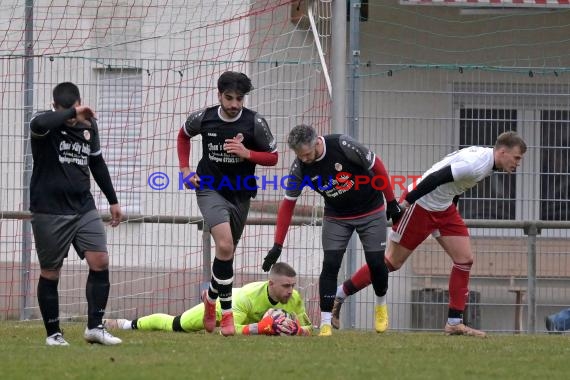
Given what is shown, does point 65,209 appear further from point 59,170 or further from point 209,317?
point 209,317

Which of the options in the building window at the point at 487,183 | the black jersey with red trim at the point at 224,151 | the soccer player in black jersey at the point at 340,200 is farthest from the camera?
the building window at the point at 487,183

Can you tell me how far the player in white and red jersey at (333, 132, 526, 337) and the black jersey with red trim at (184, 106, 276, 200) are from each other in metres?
1.32

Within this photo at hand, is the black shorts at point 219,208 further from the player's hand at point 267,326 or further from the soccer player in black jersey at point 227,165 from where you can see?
the player's hand at point 267,326

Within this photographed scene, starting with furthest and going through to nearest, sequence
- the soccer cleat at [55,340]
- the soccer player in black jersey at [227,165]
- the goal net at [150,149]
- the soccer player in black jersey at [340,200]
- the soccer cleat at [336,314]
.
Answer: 1. the goal net at [150,149]
2. the soccer cleat at [336,314]
3. the soccer player in black jersey at [340,200]
4. the soccer player in black jersey at [227,165]
5. the soccer cleat at [55,340]

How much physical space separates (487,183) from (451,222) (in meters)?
2.88

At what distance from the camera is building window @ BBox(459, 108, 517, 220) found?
14.1 meters

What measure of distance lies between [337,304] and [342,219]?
3.71 ft

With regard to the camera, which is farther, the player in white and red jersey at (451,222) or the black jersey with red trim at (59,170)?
the player in white and red jersey at (451,222)

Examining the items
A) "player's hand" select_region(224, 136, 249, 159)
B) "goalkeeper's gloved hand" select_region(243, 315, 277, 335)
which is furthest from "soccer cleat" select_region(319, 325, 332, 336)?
"player's hand" select_region(224, 136, 249, 159)

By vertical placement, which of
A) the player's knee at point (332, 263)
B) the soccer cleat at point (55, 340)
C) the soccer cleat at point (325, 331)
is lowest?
the soccer cleat at point (325, 331)

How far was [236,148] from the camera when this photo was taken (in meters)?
10.5

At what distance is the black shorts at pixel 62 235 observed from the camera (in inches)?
374

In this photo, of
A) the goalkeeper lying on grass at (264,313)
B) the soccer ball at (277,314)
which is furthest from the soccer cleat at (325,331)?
the soccer ball at (277,314)

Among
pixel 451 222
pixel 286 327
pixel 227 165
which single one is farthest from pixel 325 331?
pixel 227 165
